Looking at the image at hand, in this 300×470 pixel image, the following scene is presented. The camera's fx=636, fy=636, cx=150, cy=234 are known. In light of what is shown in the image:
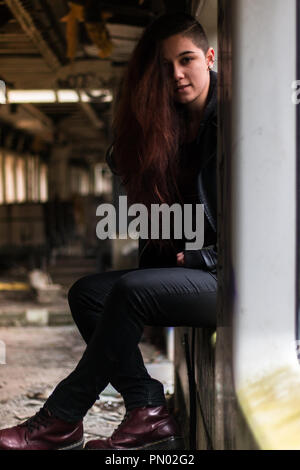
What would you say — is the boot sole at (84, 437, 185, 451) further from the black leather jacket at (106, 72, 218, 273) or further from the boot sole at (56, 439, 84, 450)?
the black leather jacket at (106, 72, 218, 273)

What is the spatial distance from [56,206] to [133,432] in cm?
1043

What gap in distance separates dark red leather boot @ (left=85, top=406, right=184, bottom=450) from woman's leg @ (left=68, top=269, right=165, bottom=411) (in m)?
0.03

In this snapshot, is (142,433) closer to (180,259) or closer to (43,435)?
(43,435)

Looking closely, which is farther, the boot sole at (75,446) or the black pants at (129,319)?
the boot sole at (75,446)

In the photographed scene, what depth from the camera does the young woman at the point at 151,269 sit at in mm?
1946

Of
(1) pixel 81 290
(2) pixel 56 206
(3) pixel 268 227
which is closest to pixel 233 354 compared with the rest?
(3) pixel 268 227

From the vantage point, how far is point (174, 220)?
222 centimetres

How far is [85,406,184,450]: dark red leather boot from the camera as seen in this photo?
6.81 feet

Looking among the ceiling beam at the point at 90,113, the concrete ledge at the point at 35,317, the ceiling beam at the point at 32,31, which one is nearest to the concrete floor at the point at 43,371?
the concrete ledge at the point at 35,317

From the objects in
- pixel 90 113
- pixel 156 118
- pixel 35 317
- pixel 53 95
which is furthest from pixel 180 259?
pixel 90 113

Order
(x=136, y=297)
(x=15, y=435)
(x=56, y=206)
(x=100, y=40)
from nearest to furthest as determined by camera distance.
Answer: (x=136, y=297), (x=15, y=435), (x=100, y=40), (x=56, y=206)

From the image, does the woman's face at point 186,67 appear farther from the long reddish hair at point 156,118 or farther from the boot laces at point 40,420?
the boot laces at point 40,420

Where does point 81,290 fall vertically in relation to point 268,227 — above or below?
below

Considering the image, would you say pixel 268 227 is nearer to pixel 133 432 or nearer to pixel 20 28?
pixel 133 432
